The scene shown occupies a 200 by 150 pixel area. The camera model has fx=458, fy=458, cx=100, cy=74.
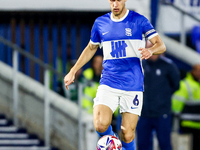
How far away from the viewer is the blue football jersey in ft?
16.7

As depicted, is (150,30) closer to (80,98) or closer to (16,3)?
(80,98)

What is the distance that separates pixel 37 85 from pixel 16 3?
2.23 m

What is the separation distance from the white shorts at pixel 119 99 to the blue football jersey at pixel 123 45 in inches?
2.3

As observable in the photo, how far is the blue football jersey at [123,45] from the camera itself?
5.10 m

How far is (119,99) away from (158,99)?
1.97 metres

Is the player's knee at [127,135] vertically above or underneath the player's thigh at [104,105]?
underneath

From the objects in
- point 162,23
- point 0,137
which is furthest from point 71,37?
point 0,137

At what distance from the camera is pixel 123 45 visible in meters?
5.12

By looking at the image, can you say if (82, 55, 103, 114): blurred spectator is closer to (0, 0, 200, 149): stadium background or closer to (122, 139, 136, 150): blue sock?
(0, 0, 200, 149): stadium background

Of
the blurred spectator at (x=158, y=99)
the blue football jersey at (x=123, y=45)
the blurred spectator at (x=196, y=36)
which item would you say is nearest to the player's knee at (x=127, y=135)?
the blue football jersey at (x=123, y=45)

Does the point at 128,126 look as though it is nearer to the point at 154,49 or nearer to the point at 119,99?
the point at 119,99

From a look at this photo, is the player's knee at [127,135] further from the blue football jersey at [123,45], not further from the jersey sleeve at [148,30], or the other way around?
the jersey sleeve at [148,30]

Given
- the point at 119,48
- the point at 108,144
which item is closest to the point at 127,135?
the point at 108,144

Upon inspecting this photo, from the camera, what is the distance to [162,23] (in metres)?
10.4
